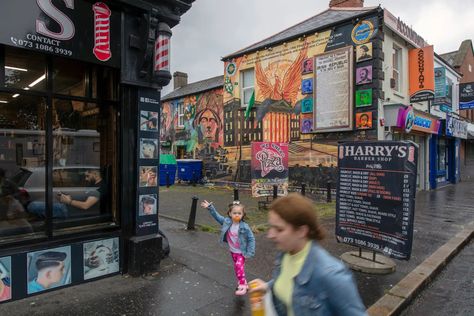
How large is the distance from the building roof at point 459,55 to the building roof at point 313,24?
47.0 ft

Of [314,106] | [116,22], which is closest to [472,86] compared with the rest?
[314,106]

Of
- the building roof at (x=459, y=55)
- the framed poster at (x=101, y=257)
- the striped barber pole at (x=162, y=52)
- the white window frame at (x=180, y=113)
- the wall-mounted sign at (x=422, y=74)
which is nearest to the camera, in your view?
the framed poster at (x=101, y=257)

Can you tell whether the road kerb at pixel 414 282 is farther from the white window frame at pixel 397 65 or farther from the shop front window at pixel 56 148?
the white window frame at pixel 397 65

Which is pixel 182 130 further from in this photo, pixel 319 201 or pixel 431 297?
pixel 431 297

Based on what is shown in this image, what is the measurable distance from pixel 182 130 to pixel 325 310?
2126cm

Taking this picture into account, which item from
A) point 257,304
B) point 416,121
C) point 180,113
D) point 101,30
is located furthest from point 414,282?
point 180,113

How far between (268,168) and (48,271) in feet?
24.3

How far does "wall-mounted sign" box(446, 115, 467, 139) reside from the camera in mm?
18828

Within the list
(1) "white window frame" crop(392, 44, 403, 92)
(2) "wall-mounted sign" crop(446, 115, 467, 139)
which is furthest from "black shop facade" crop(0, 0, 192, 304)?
(2) "wall-mounted sign" crop(446, 115, 467, 139)

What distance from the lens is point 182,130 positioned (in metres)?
22.5

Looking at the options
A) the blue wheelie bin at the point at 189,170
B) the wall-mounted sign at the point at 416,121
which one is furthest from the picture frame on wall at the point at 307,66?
the blue wheelie bin at the point at 189,170

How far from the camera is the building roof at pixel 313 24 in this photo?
13234 mm

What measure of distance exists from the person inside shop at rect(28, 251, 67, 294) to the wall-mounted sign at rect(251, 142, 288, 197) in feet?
22.1

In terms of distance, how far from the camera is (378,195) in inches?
207
